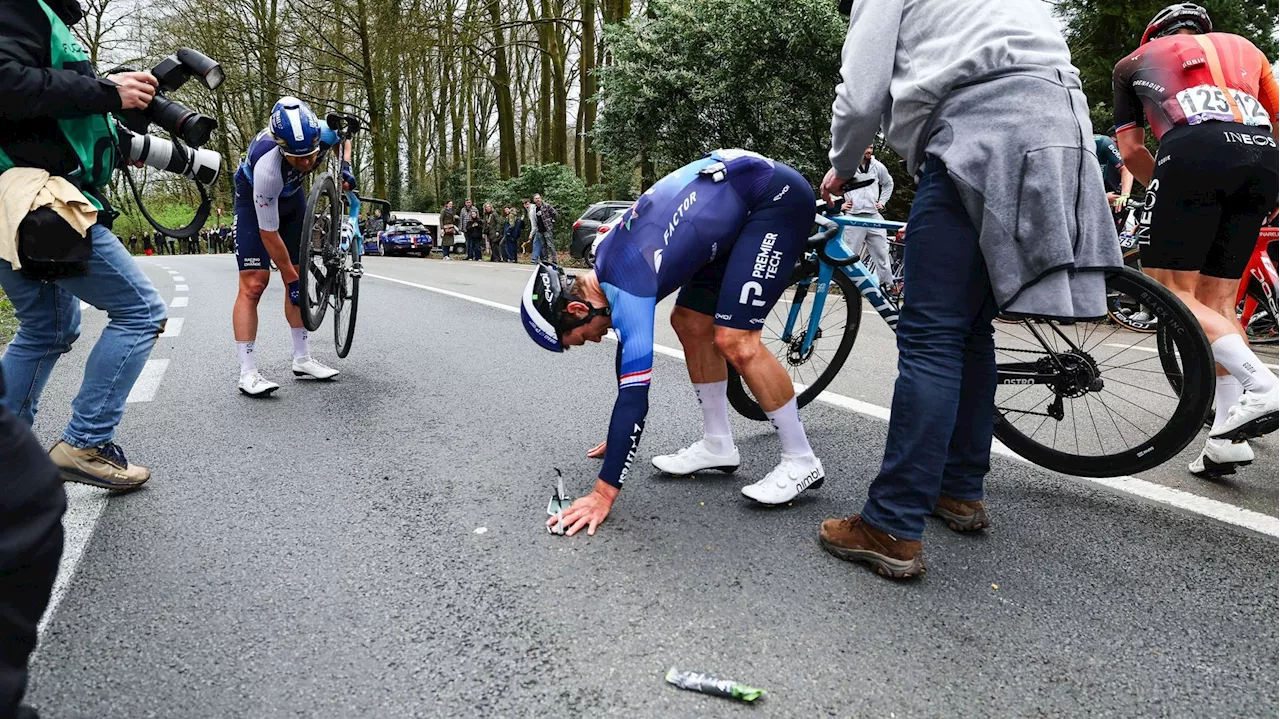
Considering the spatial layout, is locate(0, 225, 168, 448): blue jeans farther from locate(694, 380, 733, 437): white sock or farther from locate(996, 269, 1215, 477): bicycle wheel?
locate(996, 269, 1215, 477): bicycle wheel

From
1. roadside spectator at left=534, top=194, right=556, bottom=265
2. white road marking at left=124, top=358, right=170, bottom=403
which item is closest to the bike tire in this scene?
white road marking at left=124, top=358, right=170, bottom=403

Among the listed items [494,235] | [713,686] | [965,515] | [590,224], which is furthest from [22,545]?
[494,235]

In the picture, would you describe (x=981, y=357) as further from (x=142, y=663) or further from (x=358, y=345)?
(x=358, y=345)

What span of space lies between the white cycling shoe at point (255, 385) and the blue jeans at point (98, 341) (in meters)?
1.74

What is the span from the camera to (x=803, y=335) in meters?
4.07

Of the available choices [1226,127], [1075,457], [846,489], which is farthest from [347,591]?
[1226,127]

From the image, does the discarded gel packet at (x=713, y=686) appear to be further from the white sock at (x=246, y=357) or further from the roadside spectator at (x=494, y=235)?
the roadside spectator at (x=494, y=235)

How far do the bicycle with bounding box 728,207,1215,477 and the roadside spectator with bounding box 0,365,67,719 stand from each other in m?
2.19

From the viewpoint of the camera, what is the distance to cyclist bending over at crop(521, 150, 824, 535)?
2686 millimetres

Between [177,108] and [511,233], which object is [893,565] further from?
[511,233]

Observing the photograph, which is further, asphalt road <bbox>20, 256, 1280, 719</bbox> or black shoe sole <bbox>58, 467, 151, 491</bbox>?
black shoe sole <bbox>58, 467, 151, 491</bbox>

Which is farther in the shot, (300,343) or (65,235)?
(300,343)

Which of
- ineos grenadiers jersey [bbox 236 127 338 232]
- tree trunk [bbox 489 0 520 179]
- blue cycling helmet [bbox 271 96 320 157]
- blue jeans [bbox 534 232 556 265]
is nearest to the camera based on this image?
blue cycling helmet [bbox 271 96 320 157]

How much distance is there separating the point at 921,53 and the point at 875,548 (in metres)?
1.47
